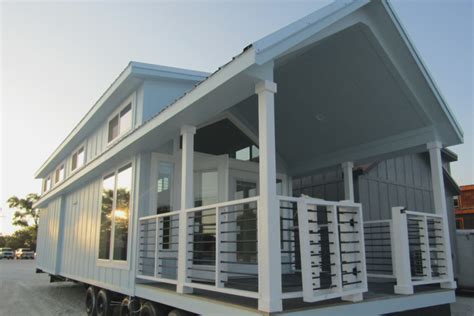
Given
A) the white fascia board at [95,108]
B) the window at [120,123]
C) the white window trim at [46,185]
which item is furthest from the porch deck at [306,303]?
the white window trim at [46,185]

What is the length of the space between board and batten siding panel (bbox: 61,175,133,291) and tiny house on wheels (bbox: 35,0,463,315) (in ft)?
0.17

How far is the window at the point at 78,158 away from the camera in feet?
34.5

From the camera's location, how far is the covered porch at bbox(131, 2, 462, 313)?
3.74 metres

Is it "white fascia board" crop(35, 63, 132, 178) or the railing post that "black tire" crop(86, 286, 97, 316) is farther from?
the railing post

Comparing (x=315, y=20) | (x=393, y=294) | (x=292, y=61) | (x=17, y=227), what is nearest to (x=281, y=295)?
(x=393, y=294)

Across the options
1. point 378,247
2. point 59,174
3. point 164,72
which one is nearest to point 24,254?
point 59,174

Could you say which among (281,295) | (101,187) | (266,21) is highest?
(266,21)

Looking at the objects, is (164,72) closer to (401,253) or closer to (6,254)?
(401,253)

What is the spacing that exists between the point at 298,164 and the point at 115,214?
11.8 feet

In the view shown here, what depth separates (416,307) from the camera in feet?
15.9

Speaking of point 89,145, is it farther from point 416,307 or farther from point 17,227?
point 17,227

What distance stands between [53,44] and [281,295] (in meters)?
8.19

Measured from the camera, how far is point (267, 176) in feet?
11.7

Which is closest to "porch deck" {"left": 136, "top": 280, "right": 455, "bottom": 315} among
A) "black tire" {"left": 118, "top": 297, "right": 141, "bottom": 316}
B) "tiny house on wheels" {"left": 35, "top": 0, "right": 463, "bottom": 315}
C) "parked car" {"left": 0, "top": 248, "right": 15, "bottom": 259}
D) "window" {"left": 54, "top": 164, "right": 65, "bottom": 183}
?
"tiny house on wheels" {"left": 35, "top": 0, "right": 463, "bottom": 315}
